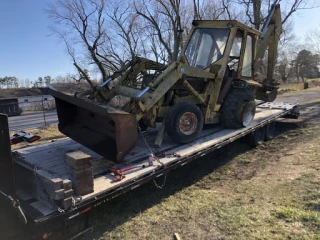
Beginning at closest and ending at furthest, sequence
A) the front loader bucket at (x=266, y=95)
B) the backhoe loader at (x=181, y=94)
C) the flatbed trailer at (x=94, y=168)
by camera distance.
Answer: the flatbed trailer at (x=94, y=168) → the backhoe loader at (x=181, y=94) → the front loader bucket at (x=266, y=95)

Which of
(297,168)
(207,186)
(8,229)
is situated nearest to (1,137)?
(8,229)

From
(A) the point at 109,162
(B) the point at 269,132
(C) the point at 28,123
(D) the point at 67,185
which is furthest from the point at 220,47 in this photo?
(C) the point at 28,123

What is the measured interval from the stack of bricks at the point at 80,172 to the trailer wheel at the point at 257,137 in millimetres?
5132

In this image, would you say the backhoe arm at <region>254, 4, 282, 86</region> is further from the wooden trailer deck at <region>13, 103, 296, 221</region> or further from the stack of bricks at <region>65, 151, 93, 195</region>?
the stack of bricks at <region>65, 151, 93, 195</region>

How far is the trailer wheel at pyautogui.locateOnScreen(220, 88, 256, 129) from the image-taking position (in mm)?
6816

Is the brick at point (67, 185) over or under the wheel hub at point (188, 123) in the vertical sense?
under

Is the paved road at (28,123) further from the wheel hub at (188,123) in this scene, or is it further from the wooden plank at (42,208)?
the wooden plank at (42,208)

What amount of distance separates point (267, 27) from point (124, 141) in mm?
6600

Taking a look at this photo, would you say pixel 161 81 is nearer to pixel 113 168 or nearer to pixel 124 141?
pixel 124 141

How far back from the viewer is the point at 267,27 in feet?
28.8

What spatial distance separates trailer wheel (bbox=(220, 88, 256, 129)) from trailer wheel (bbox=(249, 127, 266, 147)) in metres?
0.57

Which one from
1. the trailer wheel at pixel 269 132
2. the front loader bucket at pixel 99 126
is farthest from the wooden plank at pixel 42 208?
the trailer wheel at pixel 269 132

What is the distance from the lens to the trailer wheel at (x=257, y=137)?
24.6 ft

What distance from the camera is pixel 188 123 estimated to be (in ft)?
18.7
